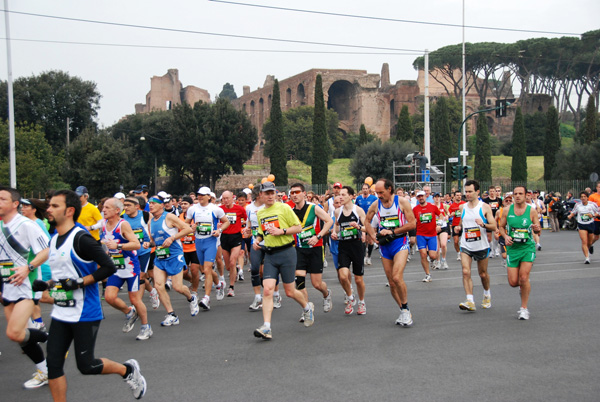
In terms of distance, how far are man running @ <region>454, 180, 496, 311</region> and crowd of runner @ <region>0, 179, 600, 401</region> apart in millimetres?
20

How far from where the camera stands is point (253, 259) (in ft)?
33.7

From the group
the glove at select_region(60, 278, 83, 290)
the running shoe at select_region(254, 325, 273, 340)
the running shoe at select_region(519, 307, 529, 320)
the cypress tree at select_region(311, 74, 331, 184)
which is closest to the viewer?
the glove at select_region(60, 278, 83, 290)

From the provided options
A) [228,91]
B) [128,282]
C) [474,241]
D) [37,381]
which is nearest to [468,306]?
[474,241]

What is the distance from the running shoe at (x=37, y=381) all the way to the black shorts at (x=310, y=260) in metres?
4.00

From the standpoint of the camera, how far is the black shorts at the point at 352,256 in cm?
902

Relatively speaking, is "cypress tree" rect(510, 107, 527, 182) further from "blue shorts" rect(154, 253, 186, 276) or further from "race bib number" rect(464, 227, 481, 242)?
"blue shorts" rect(154, 253, 186, 276)

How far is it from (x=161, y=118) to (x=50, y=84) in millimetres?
12518

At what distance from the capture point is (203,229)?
10.2m

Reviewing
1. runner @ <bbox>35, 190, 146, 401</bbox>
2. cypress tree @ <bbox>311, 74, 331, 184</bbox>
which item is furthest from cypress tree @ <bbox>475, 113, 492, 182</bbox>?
runner @ <bbox>35, 190, 146, 401</bbox>

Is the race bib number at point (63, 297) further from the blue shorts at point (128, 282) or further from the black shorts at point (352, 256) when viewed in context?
the black shorts at point (352, 256)

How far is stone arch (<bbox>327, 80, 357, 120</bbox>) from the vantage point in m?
87.0

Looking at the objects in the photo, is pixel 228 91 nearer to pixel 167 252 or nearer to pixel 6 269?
pixel 167 252

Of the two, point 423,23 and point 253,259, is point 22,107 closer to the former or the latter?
point 423,23

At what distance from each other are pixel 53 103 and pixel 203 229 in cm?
5810
